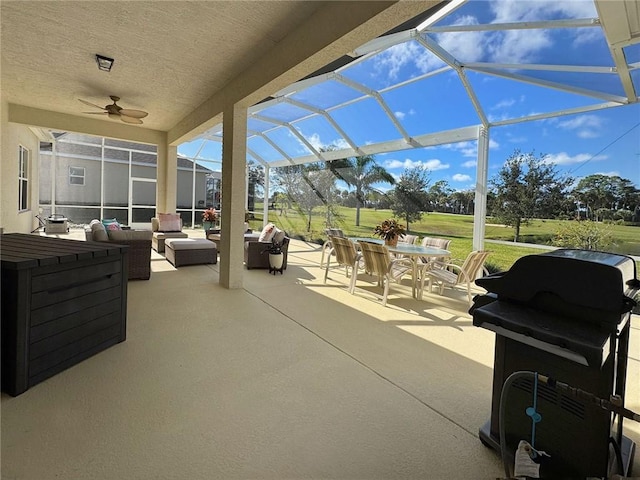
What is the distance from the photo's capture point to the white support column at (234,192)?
5008 mm

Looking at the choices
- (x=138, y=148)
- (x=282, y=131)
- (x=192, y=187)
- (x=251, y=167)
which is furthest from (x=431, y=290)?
(x=138, y=148)

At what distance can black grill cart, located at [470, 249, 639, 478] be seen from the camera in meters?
1.35

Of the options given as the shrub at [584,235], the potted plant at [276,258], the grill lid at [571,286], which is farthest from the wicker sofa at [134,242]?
the shrub at [584,235]

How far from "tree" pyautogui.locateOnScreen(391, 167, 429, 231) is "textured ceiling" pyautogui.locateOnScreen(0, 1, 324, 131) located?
4.63 meters

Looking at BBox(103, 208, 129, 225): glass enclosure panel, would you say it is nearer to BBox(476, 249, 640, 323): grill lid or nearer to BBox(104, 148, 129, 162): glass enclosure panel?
BBox(104, 148, 129, 162): glass enclosure panel

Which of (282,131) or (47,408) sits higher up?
(282,131)

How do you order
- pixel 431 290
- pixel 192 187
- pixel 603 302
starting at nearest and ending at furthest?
pixel 603 302
pixel 431 290
pixel 192 187

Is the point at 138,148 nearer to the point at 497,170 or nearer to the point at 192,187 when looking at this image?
the point at 192,187

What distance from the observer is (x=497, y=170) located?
5.98 meters

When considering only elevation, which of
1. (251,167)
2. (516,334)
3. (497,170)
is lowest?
(516,334)

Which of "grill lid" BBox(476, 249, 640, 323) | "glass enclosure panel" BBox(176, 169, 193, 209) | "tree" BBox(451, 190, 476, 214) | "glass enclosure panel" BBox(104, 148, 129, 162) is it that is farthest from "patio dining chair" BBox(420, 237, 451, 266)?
"glass enclosure panel" BBox(104, 148, 129, 162)

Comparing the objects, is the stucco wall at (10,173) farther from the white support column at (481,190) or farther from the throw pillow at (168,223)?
the white support column at (481,190)

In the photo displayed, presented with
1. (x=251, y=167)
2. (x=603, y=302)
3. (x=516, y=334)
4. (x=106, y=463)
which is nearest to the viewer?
(x=603, y=302)

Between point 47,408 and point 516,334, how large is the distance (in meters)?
2.63
